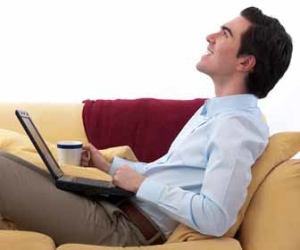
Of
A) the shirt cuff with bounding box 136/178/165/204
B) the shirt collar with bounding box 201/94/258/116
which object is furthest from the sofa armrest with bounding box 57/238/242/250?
the shirt collar with bounding box 201/94/258/116

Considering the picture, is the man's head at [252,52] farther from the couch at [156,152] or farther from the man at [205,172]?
the couch at [156,152]

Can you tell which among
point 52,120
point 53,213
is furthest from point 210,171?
point 52,120

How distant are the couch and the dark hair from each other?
0.59 feet

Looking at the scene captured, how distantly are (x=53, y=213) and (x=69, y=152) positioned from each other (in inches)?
12.0

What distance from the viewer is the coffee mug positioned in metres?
1.46

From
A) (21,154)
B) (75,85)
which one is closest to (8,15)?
(75,85)

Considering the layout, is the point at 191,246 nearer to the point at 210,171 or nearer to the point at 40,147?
the point at 210,171

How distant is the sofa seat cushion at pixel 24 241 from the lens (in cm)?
108

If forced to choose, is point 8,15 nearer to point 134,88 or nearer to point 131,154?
point 134,88

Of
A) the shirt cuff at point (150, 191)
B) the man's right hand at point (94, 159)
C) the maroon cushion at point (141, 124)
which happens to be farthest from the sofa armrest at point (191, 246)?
the maroon cushion at point (141, 124)

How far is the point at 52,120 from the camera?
1990 mm

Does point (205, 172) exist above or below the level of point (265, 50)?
below

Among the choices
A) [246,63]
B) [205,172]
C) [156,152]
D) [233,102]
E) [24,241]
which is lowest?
[156,152]

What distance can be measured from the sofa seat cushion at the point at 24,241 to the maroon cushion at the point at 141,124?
804 mm
